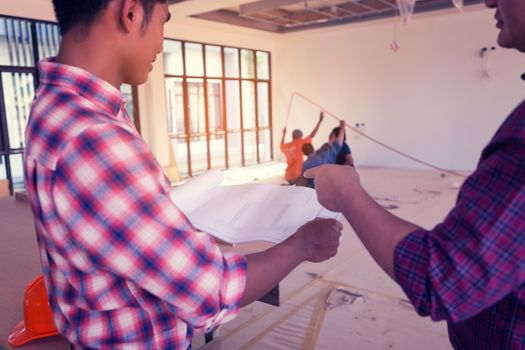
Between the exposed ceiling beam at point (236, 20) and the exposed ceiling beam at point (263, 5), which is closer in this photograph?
the exposed ceiling beam at point (263, 5)

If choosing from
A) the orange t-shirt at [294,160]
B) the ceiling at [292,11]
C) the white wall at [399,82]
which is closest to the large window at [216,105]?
the white wall at [399,82]

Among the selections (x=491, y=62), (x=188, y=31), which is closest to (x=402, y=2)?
(x=491, y=62)

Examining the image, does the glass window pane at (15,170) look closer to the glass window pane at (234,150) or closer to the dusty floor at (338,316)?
the glass window pane at (234,150)

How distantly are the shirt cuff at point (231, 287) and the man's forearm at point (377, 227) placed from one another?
208 millimetres

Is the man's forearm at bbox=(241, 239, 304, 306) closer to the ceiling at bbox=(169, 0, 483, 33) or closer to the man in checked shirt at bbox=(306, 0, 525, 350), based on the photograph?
the man in checked shirt at bbox=(306, 0, 525, 350)

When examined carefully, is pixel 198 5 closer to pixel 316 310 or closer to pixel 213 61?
pixel 213 61

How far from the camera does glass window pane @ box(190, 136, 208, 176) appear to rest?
8922mm

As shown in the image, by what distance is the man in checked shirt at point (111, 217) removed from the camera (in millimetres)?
572

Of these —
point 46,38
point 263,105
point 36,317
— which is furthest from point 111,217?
point 263,105

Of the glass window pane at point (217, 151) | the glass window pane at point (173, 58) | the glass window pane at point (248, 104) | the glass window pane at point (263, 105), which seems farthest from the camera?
the glass window pane at point (263, 105)

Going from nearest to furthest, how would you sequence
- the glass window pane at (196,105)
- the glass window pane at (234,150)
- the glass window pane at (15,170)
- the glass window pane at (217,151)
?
1. the glass window pane at (15,170)
2. the glass window pane at (196,105)
3. the glass window pane at (217,151)
4. the glass window pane at (234,150)

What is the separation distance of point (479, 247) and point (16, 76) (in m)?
7.10

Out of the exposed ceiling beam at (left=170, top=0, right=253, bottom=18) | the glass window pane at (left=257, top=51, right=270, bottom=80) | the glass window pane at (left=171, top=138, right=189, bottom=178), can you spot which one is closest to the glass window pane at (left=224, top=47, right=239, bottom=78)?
the glass window pane at (left=257, top=51, right=270, bottom=80)

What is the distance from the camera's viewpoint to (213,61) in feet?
29.9
